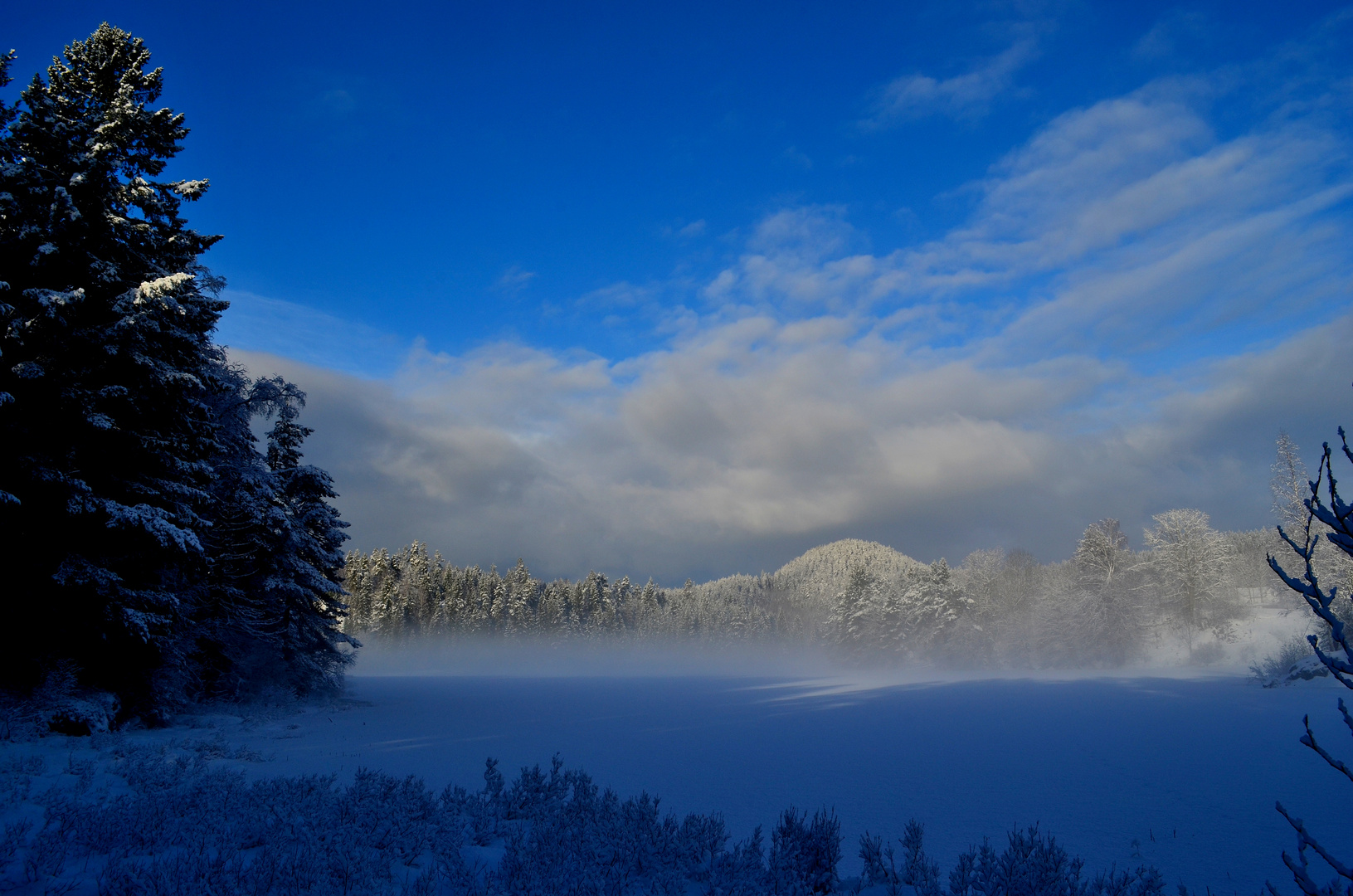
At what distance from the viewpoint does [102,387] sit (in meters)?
13.7

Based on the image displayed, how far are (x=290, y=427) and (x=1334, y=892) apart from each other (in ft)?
98.7

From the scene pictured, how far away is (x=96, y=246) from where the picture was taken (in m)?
14.8

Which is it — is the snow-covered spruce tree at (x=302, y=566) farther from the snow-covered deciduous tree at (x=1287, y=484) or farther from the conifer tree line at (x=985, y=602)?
the snow-covered deciduous tree at (x=1287, y=484)

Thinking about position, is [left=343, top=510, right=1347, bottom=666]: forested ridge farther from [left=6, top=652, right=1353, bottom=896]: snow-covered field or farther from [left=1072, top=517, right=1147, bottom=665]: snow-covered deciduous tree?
[left=6, top=652, right=1353, bottom=896]: snow-covered field

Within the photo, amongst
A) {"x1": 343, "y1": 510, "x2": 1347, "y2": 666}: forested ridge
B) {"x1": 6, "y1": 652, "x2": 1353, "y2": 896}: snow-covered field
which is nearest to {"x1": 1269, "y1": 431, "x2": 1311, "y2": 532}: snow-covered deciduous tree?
{"x1": 343, "y1": 510, "x2": 1347, "y2": 666}: forested ridge

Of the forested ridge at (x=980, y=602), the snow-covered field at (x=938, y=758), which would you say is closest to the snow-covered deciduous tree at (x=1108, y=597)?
the forested ridge at (x=980, y=602)

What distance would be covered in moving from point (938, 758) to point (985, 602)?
6510cm

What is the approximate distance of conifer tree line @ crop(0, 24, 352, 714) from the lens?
12727 mm

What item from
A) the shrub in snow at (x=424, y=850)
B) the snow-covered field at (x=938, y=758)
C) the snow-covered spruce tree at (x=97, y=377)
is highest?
the snow-covered spruce tree at (x=97, y=377)

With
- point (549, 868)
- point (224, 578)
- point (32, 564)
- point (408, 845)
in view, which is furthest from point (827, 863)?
point (224, 578)

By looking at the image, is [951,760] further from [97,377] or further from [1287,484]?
[1287,484]

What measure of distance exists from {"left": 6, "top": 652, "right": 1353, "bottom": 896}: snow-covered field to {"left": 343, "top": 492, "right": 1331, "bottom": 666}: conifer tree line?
25.3 m

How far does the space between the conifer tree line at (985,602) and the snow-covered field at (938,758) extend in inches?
997

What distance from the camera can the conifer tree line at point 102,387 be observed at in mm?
12727
